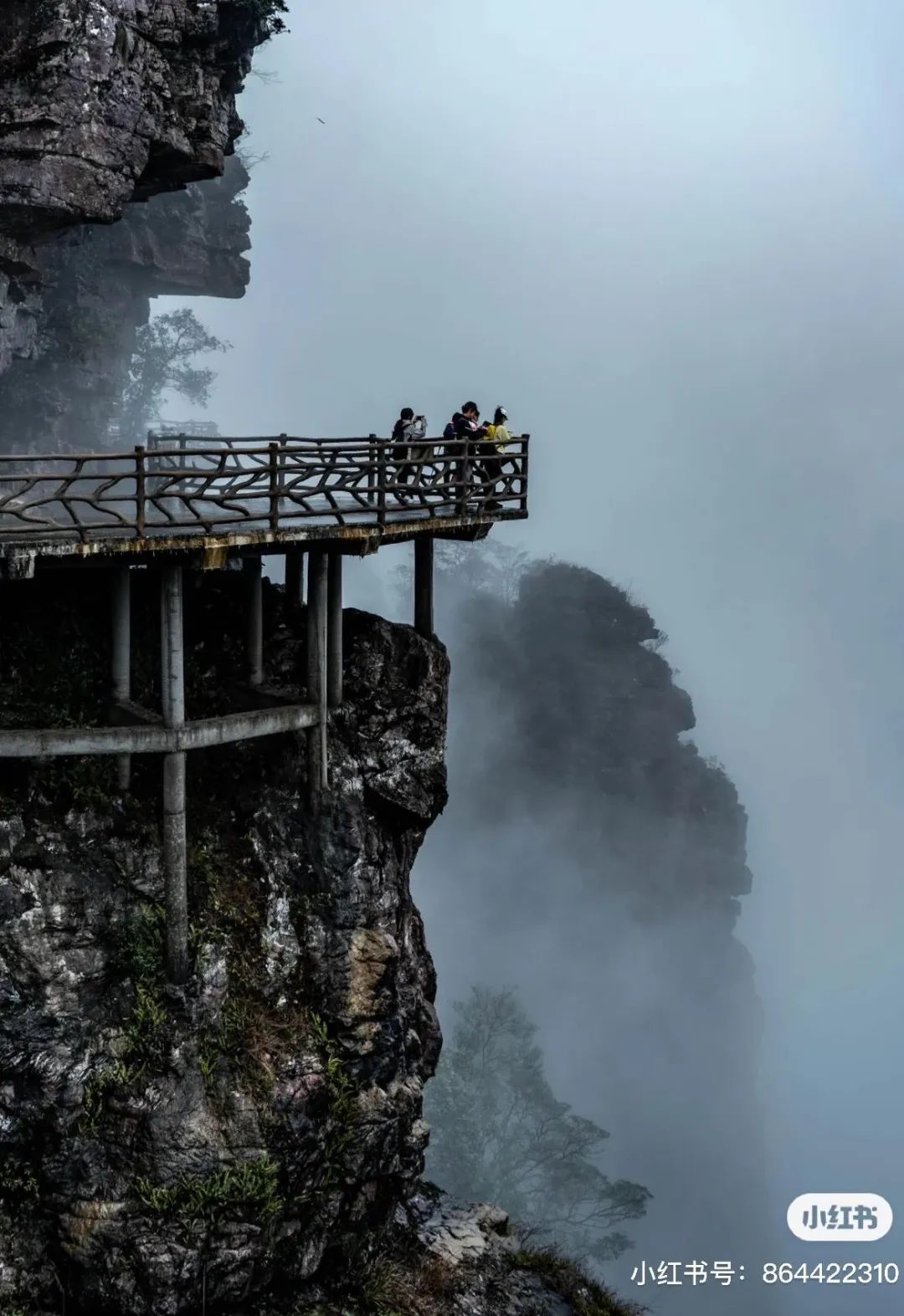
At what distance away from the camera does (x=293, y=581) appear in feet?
68.7

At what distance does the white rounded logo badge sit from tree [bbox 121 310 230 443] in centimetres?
7135

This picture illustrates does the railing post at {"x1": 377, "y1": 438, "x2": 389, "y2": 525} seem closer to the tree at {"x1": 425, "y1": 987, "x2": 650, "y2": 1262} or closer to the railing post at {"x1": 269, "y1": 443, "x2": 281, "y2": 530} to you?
the railing post at {"x1": 269, "y1": 443, "x2": 281, "y2": 530}

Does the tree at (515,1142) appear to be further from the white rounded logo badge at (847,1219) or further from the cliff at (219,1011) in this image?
the cliff at (219,1011)

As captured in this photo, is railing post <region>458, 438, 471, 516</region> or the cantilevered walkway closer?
the cantilevered walkway

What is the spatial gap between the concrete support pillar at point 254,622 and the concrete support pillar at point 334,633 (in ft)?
3.74

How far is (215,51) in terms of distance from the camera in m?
24.7

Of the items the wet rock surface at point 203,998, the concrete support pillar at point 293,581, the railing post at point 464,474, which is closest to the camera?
the wet rock surface at point 203,998

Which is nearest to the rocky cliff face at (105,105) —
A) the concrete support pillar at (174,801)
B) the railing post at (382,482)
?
the railing post at (382,482)

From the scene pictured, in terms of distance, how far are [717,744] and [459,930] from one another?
126625 millimetres

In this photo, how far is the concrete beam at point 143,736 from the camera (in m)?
15.0

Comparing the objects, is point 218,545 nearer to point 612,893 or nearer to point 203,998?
point 203,998

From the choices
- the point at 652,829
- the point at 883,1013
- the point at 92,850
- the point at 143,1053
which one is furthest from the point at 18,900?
the point at 883,1013

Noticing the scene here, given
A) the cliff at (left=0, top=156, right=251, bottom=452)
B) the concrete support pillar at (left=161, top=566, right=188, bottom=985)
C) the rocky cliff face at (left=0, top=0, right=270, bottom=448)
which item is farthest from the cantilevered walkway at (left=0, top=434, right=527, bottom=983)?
the cliff at (left=0, top=156, right=251, bottom=452)

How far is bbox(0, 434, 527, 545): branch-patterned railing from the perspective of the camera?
46.6ft
